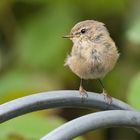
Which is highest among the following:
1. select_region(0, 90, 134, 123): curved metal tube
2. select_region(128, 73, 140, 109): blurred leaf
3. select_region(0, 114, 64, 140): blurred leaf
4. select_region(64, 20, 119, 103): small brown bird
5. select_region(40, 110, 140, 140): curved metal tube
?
select_region(64, 20, 119, 103): small brown bird

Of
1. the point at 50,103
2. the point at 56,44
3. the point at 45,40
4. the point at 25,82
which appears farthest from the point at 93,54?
the point at 45,40

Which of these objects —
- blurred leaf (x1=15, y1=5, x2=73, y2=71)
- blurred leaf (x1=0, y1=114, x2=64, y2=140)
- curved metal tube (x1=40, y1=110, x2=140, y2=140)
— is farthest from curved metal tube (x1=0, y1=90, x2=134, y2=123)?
A: blurred leaf (x1=15, y1=5, x2=73, y2=71)

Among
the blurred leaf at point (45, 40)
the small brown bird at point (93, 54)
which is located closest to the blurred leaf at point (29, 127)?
the small brown bird at point (93, 54)

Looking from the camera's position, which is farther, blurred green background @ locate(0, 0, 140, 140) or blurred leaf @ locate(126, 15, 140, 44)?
blurred green background @ locate(0, 0, 140, 140)

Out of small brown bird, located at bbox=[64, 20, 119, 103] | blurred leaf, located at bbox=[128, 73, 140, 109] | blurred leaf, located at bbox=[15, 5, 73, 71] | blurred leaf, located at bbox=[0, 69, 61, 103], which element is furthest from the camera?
blurred leaf, located at bbox=[15, 5, 73, 71]

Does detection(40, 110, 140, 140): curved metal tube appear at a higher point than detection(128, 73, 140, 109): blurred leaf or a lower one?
higher

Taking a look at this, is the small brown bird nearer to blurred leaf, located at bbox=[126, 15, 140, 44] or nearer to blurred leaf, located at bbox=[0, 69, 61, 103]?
blurred leaf, located at bbox=[126, 15, 140, 44]

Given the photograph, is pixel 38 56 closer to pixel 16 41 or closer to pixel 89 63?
pixel 16 41

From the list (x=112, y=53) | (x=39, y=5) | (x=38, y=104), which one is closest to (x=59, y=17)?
(x=39, y=5)
